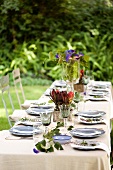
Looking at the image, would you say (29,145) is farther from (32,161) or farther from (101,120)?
(101,120)

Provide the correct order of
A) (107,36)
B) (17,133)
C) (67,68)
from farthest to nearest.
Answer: (107,36) < (67,68) < (17,133)

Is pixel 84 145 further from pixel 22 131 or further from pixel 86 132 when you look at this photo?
pixel 22 131

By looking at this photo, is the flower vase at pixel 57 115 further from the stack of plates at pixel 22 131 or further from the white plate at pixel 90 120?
the stack of plates at pixel 22 131

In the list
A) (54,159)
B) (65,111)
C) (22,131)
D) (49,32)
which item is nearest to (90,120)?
(65,111)

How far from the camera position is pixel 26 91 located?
369 inches

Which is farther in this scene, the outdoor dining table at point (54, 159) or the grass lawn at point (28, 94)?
the grass lawn at point (28, 94)

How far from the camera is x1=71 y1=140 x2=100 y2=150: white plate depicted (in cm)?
294

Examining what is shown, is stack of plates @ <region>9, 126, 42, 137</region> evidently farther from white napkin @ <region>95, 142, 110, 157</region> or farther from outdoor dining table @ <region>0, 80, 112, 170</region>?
white napkin @ <region>95, 142, 110, 157</region>

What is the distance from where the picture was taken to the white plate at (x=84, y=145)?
294 cm

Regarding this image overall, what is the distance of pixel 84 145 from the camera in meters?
3.00

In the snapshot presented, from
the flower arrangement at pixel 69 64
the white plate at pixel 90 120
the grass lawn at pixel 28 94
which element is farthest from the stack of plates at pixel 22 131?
the grass lawn at pixel 28 94

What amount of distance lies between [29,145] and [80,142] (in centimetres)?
31

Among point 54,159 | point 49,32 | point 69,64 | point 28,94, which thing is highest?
point 49,32

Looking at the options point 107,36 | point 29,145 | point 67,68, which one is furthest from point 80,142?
point 107,36
